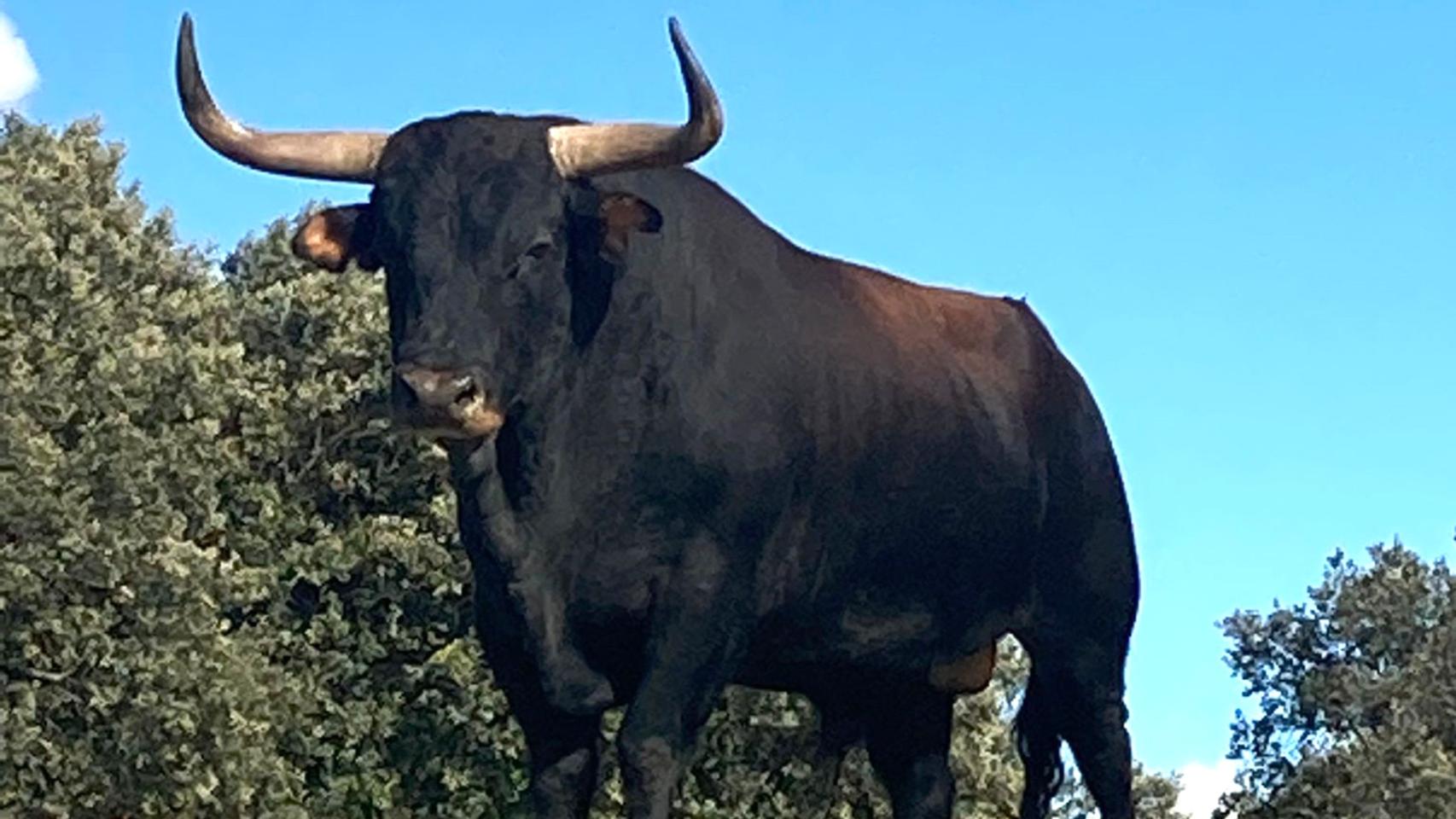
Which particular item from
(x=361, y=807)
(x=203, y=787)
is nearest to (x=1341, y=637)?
(x=361, y=807)

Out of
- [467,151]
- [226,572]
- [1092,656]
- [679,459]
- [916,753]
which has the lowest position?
[916,753]

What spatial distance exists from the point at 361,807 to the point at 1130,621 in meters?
22.3

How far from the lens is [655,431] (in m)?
7.01

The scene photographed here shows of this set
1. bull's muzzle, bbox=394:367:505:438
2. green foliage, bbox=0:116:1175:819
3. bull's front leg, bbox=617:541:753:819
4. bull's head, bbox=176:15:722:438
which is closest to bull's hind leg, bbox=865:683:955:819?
bull's front leg, bbox=617:541:753:819

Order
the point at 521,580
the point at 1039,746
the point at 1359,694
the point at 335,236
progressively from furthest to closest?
the point at 1359,694, the point at 1039,746, the point at 335,236, the point at 521,580

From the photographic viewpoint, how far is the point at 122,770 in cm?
2652

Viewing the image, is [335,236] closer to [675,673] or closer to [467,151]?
[467,151]

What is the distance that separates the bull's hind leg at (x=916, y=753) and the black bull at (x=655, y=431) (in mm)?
360

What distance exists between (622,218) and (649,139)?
29 centimetres

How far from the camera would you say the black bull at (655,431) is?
665 cm

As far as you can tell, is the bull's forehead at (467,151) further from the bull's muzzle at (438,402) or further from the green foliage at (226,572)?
the green foliage at (226,572)

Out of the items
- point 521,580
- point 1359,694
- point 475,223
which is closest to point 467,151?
point 475,223

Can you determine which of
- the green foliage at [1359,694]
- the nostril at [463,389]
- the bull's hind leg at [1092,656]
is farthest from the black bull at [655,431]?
the green foliage at [1359,694]

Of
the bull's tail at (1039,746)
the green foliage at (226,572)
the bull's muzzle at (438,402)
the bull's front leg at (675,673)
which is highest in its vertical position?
the green foliage at (226,572)
